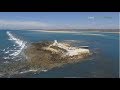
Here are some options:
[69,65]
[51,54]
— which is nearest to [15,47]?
[51,54]

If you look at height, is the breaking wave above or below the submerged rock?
above

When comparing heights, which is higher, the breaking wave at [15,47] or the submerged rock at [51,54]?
the breaking wave at [15,47]

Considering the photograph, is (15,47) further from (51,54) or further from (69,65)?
(69,65)
